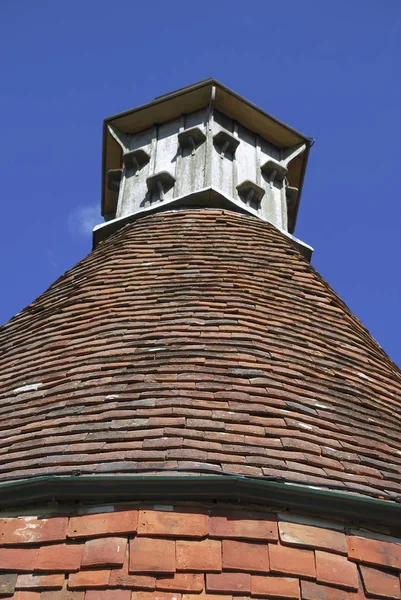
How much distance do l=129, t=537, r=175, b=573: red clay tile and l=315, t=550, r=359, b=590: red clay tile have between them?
0.64 m

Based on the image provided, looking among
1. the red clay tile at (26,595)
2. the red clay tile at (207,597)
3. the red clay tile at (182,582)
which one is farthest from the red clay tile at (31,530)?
the red clay tile at (207,597)

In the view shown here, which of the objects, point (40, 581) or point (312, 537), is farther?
point (312, 537)

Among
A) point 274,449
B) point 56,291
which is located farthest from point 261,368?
point 56,291

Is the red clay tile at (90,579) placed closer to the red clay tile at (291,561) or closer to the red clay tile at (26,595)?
the red clay tile at (26,595)

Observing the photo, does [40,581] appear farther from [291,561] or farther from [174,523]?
[291,561]

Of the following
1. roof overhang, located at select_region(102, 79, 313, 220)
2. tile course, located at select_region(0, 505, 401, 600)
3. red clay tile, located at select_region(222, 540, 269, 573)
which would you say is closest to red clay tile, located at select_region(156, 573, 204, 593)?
tile course, located at select_region(0, 505, 401, 600)

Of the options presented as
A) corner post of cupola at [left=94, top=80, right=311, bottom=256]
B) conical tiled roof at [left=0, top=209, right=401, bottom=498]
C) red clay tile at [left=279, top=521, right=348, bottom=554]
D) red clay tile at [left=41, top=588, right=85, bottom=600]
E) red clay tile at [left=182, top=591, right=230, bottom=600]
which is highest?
corner post of cupola at [left=94, top=80, right=311, bottom=256]

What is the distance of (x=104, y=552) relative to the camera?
3.64m

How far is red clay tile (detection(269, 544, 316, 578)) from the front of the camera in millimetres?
3643

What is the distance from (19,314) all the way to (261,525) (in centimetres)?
408

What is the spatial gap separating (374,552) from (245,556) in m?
0.60

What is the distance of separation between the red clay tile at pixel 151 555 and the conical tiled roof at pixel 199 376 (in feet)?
1.31

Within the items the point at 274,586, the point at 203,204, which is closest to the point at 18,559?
the point at 274,586

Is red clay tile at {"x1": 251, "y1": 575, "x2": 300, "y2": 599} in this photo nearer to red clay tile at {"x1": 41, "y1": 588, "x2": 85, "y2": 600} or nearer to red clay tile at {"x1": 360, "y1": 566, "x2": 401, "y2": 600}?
red clay tile at {"x1": 360, "y1": 566, "x2": 401, "y2": 600}
